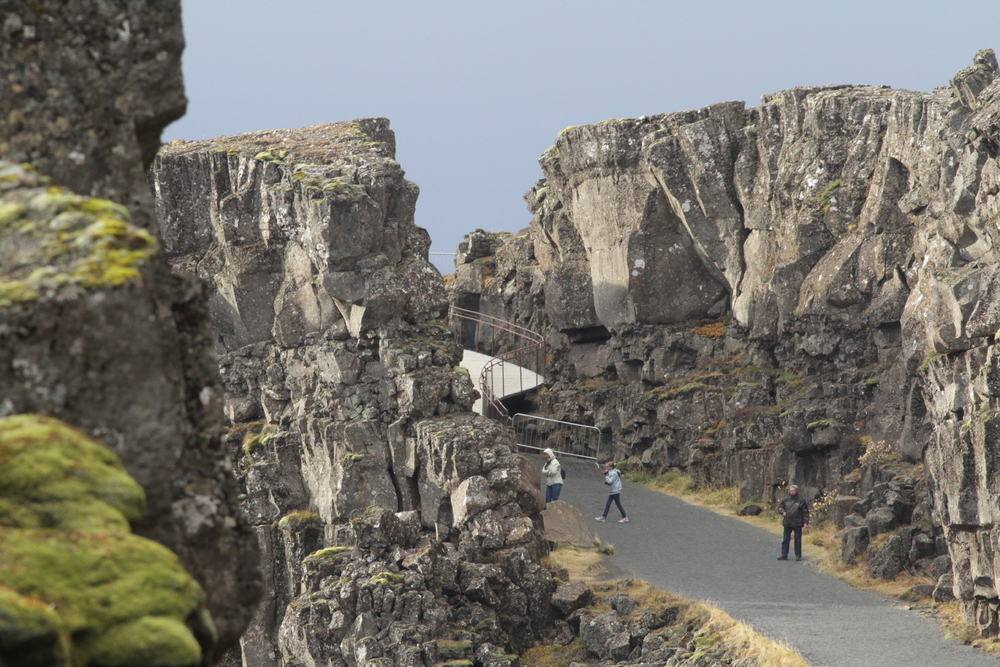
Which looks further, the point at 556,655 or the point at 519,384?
the point at 519,384

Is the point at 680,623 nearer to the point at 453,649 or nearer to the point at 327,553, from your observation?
the point at 453,649

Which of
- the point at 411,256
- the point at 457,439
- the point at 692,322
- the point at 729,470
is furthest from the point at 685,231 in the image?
the point at 457,439

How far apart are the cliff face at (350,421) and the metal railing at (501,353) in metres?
10.4

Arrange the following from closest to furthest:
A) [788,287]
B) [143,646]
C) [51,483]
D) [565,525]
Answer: [143,646] → [51,483] → [565,525] → [788,287]

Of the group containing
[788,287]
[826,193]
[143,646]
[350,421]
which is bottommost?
[350,421]

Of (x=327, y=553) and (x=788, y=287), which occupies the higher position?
(x=788, y=287)

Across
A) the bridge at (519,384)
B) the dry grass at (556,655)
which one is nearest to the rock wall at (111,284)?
the dry grass at (556,655)

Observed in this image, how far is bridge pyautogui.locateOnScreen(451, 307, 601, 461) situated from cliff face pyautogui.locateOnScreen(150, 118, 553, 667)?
9.28 metres

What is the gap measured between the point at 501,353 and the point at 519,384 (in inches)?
53.1

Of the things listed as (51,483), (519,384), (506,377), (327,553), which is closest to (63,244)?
(51,483)

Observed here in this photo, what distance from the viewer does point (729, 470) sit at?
1356 inches

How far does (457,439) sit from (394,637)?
4779 mm

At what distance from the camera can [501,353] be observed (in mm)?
41156

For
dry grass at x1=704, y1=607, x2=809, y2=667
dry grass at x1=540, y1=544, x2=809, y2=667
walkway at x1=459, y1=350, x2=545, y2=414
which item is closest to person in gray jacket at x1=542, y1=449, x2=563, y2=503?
dry grass at x1=540, y1=544, x2=809, y2=667
